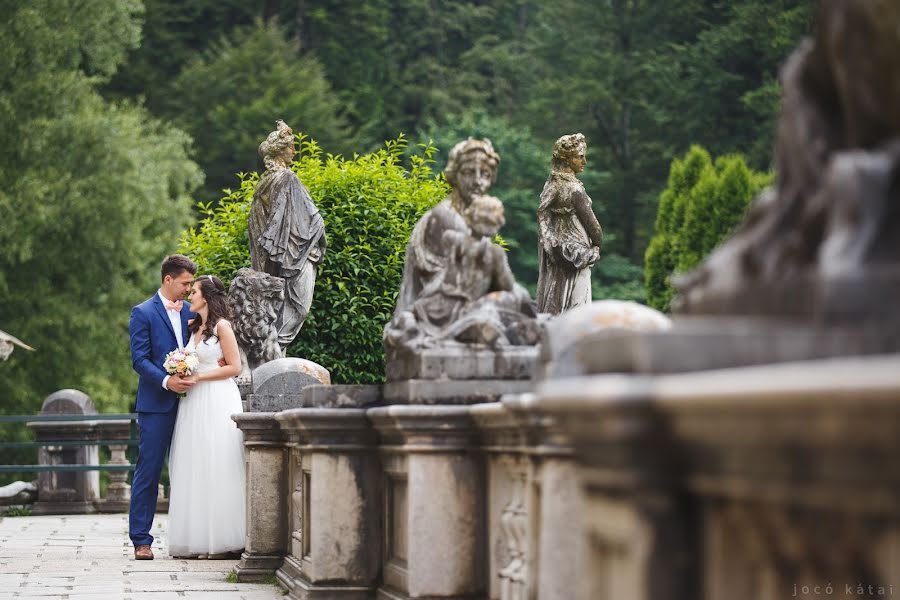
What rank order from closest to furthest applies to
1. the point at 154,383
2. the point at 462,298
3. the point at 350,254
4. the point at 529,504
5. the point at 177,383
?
the point at 529,504
the point at 462,298
the point at 177,383
the point at 154,383
the point at 350,254

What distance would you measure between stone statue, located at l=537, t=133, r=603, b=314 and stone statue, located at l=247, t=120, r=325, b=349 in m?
2.92

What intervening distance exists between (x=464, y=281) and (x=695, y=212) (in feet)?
95.7

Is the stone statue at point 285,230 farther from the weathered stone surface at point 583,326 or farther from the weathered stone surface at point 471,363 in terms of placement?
the weathered stone surface at point 583,326

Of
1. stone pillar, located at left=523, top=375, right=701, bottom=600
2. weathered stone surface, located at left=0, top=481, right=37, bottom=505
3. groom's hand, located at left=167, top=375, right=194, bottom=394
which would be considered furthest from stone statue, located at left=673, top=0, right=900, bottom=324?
weathered stone surface, located at left=0, top=481, right=37, bottom=505

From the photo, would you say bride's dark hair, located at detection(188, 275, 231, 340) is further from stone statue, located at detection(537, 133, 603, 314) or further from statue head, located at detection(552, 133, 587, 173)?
statue head, located at detection(552, 133, 587, 173)

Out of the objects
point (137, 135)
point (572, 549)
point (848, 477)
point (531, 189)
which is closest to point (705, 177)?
point (531, 189)

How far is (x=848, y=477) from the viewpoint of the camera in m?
2.82

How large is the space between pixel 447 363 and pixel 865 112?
13.3 ft

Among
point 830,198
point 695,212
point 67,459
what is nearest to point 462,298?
point 830,198

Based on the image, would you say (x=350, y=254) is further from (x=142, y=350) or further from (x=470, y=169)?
(x=470, y=169)

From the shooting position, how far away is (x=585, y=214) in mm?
15656

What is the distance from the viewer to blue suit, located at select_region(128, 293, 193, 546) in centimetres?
1199

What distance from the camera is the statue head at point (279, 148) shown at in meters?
17.4

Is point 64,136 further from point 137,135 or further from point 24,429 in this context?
point 24,429
